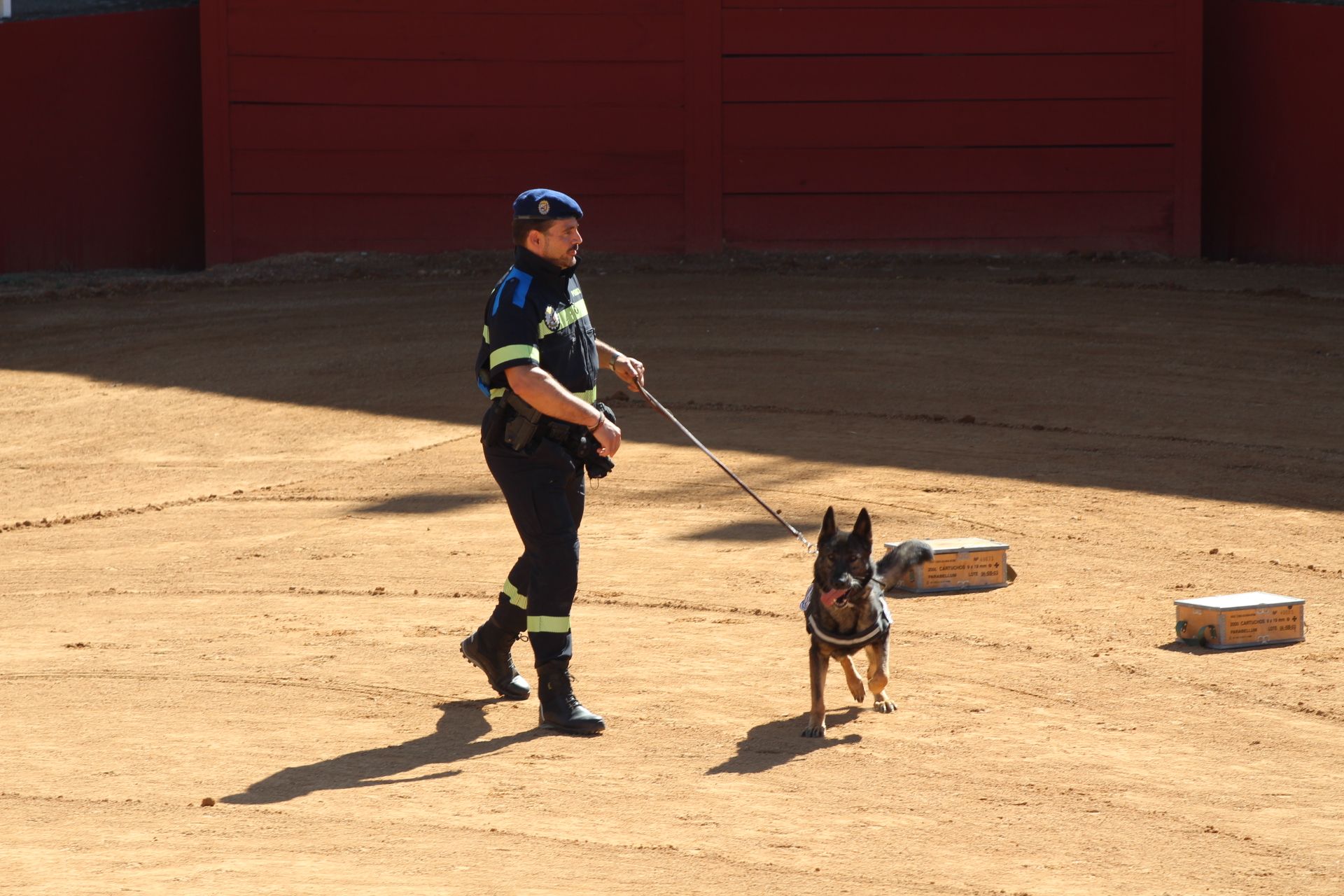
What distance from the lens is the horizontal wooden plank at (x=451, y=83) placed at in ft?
61.2

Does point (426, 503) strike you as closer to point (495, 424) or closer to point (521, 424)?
point (495, 424)

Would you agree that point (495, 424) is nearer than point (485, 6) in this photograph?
Yes

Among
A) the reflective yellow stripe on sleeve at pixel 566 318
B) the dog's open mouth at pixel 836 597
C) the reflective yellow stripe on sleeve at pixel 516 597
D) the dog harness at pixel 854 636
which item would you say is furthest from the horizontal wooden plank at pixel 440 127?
the dog's open mouth at pixel 836 597

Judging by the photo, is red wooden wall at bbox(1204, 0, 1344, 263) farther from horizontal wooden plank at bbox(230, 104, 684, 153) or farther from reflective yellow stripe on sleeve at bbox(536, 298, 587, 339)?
reflective yellow stripe on sleeve at bbox(536, 298, 587, 339)

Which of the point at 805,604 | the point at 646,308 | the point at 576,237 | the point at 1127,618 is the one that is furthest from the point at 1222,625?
the point at 646,308

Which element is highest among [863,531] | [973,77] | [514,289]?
[973,77]

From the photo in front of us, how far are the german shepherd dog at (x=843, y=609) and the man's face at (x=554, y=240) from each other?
55.9 inches

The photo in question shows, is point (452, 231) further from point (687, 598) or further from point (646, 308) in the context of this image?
point (687, 598)

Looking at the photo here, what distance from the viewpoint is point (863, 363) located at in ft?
46.6

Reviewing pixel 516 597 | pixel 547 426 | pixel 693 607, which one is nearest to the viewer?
pixel 547 426

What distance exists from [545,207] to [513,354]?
2.00ft

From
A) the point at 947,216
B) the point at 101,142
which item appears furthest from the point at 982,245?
the point at 101,142

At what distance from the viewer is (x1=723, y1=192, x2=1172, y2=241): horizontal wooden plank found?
1894cm

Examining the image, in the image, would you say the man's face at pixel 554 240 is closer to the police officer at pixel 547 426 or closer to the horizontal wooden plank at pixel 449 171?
the police officer at pixel 547 426
